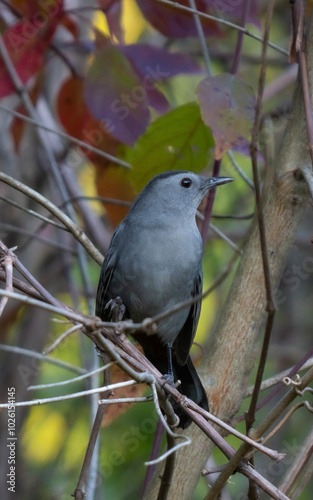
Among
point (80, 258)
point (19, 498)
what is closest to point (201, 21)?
point (80, 258)

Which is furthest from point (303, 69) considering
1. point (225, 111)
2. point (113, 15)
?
point (113, 15)

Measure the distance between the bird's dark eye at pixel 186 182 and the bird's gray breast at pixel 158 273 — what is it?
326mm

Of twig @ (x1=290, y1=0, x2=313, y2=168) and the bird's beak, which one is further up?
twig @ (x1=290, y1=0, x2=313, y2=168)

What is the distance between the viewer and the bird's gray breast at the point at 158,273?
315cm

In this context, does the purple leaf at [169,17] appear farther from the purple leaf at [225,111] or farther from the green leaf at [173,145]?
the purple leaf at [225,111]

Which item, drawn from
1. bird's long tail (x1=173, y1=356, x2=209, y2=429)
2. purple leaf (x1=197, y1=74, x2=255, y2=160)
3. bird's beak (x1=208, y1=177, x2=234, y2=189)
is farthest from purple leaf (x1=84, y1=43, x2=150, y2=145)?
bird's long tail (x1=173, y1=356, x2=209, y2=429)

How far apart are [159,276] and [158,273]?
0.01 meters

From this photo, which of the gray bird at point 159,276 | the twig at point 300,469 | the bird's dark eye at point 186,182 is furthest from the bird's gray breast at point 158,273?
the twig at point 300,469

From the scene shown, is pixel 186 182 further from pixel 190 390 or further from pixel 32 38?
pixel 190 390

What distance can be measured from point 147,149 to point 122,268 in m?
0.49

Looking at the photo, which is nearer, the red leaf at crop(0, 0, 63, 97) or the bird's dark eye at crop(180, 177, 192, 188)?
the red leaf at crop(0, 0, 63, 97)

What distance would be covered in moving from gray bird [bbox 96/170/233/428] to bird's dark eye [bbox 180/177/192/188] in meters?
0.10

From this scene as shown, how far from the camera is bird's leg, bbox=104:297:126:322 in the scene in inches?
121

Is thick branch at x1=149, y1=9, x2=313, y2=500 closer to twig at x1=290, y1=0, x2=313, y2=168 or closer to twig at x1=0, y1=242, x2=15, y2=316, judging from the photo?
twig at x1=290, y1=0, x2=313, y2=168
